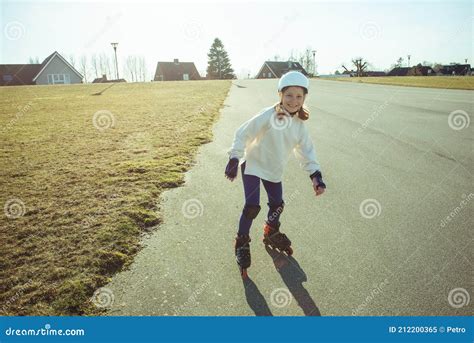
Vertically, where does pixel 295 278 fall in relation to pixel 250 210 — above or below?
below

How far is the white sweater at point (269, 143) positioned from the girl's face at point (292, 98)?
0.09 m

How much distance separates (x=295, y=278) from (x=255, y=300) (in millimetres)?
462

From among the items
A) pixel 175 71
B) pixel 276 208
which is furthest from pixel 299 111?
pixel 175 71

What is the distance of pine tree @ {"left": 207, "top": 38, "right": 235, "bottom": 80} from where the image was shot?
70.1 m

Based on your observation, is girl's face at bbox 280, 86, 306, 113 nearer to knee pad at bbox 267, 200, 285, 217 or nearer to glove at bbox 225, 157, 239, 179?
glove at bbox 225, 157, 239, 179

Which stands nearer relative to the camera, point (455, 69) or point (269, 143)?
point (269, 143)

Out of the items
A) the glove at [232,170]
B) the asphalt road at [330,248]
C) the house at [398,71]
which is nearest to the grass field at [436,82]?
the asphalt road at [330,248]

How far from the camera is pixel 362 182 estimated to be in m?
5.09

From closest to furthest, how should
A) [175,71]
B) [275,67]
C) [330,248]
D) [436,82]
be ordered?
[330,248] < [436,82] < [175,71] < [275,67]

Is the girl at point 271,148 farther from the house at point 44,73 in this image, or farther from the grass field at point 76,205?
the house at point 44,73

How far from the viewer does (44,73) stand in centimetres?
4759

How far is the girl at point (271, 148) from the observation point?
2.98 metres

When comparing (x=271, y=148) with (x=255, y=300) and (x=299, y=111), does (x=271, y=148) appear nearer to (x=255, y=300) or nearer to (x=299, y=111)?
(x=299, y=111)

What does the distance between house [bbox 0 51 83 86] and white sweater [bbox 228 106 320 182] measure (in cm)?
5425
